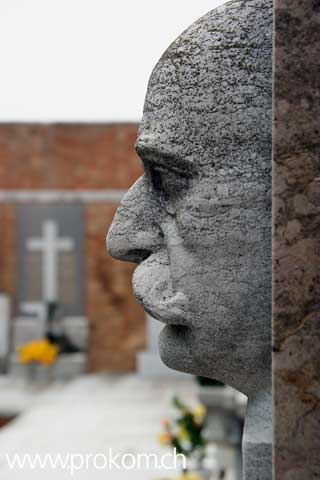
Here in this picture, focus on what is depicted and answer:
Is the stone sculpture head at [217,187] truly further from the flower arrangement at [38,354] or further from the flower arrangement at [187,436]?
the flower arrangement at [38,354]

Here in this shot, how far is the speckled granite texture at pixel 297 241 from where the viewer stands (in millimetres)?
1061

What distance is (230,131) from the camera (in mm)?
1309

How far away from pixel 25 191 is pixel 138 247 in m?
10.6

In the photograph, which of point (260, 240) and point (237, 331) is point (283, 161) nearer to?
point (260, 240)

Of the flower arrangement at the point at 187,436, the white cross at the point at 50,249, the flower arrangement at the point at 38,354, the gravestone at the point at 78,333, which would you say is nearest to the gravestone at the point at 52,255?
the white cross at the point at 50,249

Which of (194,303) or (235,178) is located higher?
(235,178)

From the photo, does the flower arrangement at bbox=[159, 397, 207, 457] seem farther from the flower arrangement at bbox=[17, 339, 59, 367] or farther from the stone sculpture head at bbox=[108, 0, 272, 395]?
the flower arrangement at bbox=[17, 339, 59, 367]

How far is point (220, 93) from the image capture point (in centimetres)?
132

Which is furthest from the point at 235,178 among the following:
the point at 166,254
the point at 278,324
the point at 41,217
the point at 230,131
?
the point at 41,217

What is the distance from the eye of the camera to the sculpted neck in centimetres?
131

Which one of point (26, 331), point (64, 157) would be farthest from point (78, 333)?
point (64, 157)

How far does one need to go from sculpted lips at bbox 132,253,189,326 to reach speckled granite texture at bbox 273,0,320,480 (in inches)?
12.3

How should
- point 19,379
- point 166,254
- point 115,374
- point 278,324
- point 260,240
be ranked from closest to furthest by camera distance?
point 278,324 → point 260,240 → point 166,254 → point 19,379 → point 115,374

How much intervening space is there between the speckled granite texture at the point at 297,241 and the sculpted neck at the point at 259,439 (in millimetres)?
248
